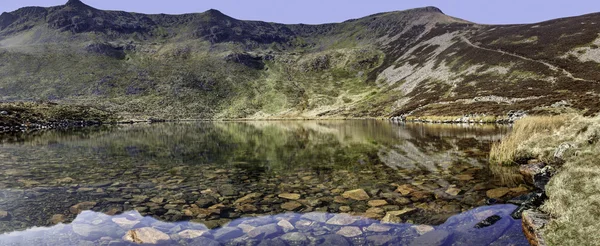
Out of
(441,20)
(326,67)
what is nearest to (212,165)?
(326,67)

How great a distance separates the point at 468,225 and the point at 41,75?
15703 centimetres

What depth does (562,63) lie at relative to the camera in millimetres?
77062

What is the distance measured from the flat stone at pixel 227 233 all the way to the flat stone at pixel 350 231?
2.79m

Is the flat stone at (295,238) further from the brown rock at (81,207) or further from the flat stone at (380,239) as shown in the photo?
the brown rock at (81,207)

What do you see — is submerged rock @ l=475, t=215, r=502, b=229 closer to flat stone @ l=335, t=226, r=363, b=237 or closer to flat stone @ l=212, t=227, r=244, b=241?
flat stone @ l=335, t=226, r=363, b=237

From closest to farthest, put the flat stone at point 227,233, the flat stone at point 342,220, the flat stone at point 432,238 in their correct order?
1. the flat stone at point 432,238
2. the flat stone at point 227,233
3. the flat stone at point 342,220

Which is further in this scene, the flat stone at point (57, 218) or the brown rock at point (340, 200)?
the brown rock at point (340, 200)

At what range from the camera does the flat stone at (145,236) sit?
9.11 meters

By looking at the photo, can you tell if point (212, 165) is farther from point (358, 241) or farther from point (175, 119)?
point (175, 119)

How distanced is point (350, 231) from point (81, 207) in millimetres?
9565

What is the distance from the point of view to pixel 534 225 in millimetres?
8641

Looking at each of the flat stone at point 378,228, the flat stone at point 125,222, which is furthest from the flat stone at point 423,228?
the flat stone at point 125,222

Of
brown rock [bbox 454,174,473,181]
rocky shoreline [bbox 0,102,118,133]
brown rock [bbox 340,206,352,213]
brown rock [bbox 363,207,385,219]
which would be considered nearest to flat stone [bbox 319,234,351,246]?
brown rock [bbox 363,207,385,219]

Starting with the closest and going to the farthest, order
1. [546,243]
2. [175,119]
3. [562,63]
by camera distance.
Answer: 1. [546,243]
2. [562,63]
3. [175,119]
